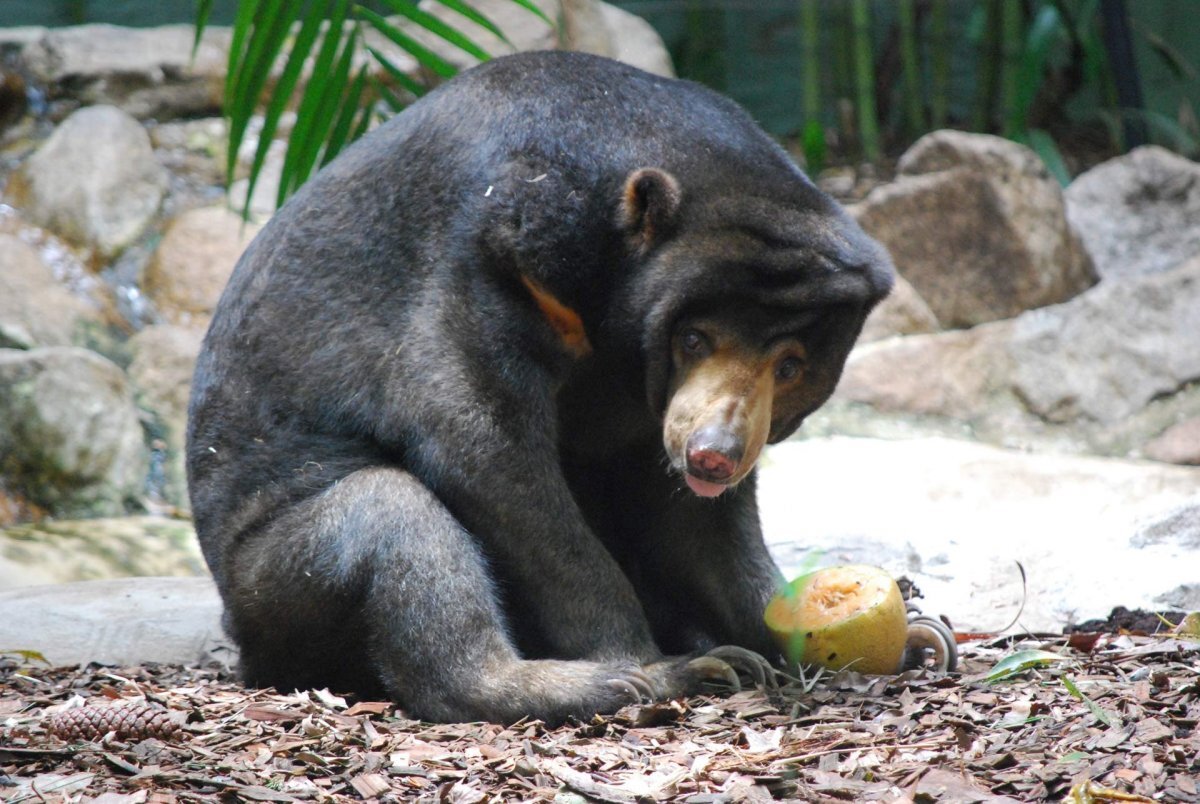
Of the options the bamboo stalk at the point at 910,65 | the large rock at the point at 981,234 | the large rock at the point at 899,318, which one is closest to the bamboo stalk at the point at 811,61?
the bamboo stalk at the point at 910,65

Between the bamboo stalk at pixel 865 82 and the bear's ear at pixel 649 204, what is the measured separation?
8381mm

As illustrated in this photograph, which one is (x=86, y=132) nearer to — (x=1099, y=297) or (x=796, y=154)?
(x=796, y=154)

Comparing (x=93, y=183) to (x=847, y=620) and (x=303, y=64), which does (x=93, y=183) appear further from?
(x=847, y=620)

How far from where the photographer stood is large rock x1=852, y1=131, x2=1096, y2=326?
9352 mm

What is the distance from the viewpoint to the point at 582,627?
149 inches


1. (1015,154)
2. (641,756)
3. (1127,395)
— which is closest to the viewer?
(641,756)

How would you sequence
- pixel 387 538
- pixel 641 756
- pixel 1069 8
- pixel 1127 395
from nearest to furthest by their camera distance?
pixel 641 756 < pixel 387 538 < pixel 1127 395 < pixel 1069 8

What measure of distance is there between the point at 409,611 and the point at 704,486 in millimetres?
849

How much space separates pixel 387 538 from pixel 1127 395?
5.56 meters

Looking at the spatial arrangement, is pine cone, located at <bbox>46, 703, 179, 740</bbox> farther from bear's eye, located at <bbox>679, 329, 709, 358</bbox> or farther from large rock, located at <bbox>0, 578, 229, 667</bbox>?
bear's eye, located at <bbox>679, 329, 709, 358</bbox>

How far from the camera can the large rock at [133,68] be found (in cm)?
1045

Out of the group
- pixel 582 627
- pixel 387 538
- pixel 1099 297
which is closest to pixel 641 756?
pixel 582 627

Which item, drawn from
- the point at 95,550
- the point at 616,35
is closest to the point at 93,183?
the point at 95,550

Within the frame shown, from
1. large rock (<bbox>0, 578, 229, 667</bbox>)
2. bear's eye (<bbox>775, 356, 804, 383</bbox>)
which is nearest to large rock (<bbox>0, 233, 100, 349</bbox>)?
large rock (<bbox>0, 578, 229, 667</bbox>)
